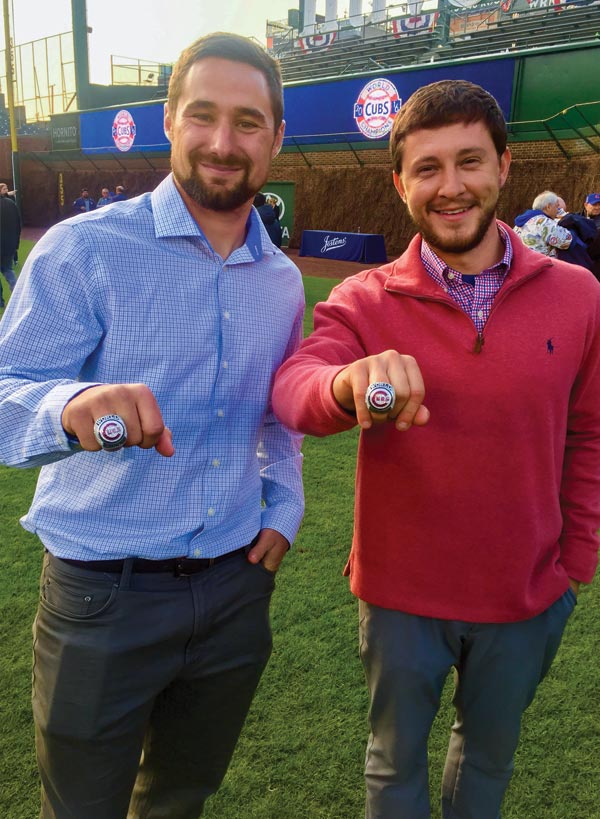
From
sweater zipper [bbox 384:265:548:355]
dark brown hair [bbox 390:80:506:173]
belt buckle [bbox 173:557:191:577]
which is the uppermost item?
dark brown hair [bbox 390:80:506:173]

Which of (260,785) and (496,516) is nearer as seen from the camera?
(496,516)

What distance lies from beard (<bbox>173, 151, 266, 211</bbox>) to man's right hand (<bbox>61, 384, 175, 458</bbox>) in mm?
683

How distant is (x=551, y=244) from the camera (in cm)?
702

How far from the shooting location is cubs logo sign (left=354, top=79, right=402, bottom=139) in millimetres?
19500

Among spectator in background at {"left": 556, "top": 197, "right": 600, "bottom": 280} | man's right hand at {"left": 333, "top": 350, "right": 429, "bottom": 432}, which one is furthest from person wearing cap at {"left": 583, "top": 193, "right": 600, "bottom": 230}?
man's right hand at {"left": 333, "top": 350, "right": 429, "bottom": 432}

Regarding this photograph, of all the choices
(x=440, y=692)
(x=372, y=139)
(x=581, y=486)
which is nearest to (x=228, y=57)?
(x=581, y=486)

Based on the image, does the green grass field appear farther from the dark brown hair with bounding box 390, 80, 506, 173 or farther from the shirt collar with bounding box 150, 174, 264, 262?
the dark brown hair with bounding box 390, 80, 506, 173

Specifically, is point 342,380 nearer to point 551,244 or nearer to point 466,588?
point 466,588

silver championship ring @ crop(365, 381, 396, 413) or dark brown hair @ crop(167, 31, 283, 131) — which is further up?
dark brown hair @ crop(167, 31, 283, 131)

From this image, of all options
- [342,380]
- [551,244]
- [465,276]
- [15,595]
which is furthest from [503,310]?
[551,244]

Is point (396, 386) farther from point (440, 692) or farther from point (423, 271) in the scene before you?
point (440, 692)

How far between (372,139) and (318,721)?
20.7m

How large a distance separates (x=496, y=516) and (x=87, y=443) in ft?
3.28

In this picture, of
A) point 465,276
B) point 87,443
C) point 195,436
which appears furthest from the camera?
point 465,276
